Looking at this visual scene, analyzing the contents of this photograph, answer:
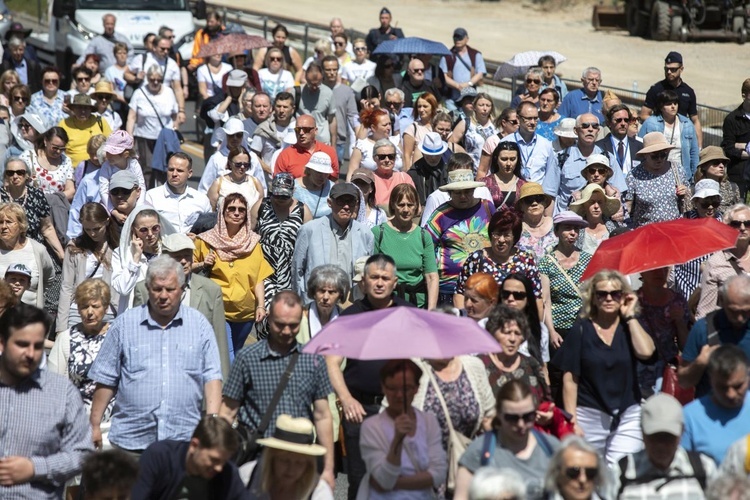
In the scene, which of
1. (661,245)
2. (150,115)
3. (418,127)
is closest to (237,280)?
(661,245)

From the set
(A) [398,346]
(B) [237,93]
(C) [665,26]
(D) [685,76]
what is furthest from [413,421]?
(C) [665,26]

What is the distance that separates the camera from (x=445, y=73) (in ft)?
67.6

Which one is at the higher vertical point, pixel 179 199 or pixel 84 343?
pixel 179 199

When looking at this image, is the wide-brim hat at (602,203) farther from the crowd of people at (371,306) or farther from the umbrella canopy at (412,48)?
the umbrella canopy at (412,48)

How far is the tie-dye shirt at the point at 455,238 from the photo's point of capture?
36.9 feet

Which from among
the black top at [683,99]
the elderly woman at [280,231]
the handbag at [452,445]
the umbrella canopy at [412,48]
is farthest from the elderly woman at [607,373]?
the umbrella canopy at [412,48]

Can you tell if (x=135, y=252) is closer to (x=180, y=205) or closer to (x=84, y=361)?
(x=84, y=361)

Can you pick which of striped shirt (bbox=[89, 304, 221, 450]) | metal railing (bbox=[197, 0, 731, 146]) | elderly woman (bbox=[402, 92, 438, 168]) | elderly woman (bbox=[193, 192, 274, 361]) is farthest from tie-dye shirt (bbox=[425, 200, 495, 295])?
metal railing (bbox=[197, 0, 731, 146])

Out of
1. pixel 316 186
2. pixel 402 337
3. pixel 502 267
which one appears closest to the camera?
pixel 402 337

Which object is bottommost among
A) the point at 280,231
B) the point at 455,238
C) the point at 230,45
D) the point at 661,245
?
the point at 280,231

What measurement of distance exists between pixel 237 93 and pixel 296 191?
5.47 m

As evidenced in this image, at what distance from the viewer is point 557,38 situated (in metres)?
43.9

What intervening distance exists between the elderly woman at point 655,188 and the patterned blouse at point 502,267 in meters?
2.78

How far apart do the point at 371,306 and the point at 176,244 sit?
179 centimetres
